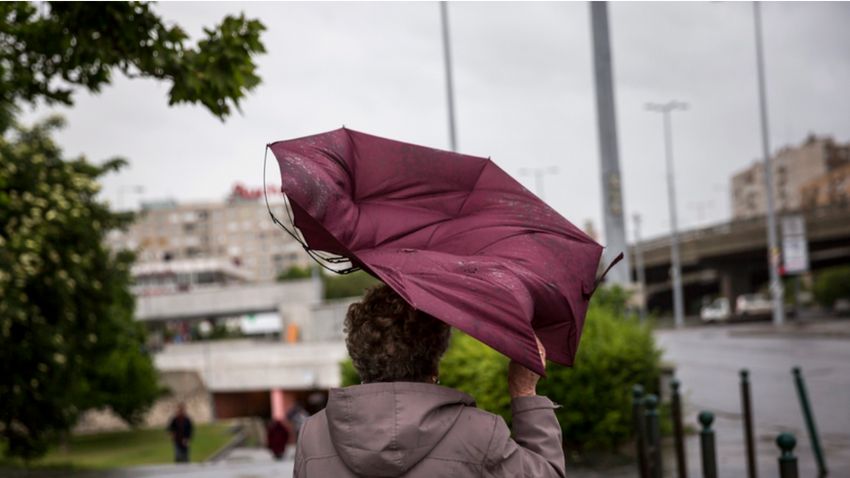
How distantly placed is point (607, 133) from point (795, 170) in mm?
136383

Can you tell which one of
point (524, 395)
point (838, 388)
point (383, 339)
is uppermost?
point (383, 339)

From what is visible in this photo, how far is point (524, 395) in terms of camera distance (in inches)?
94.2

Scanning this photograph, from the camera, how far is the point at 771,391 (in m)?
16.9

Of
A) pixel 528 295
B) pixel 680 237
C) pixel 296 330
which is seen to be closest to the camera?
pixel 528 295

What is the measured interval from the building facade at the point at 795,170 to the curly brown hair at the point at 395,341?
377 feet

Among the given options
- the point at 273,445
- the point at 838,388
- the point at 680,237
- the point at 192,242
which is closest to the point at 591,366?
the point at 838,388

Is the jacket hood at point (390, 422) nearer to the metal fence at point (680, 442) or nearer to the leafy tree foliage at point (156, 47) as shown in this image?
the metal fence at point (680, 442)

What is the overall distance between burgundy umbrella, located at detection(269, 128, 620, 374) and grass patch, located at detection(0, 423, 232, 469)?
25800 mm

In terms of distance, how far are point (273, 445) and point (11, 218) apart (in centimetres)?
889

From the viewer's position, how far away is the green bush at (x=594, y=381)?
10344 millimetres

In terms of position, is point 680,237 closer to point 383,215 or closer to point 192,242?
point 383,215

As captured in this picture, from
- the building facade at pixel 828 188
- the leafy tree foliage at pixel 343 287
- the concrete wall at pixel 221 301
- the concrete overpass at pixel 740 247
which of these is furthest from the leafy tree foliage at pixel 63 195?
the building facade at pixel 828 188

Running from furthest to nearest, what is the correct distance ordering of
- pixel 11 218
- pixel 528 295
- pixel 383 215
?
1. pixel 11 218
2. pixel 383 215
3. pixel 528 295

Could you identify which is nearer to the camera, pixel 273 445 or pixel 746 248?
pixel 273 445
